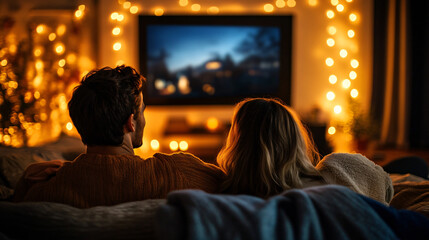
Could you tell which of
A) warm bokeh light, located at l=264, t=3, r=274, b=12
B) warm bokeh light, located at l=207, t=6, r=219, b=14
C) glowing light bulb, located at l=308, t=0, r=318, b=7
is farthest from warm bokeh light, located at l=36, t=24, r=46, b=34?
glowing light bulb, located at l=308, t=0, r=318, b=7

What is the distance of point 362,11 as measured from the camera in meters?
5.04

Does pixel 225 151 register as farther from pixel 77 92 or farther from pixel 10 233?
pixel 10 233

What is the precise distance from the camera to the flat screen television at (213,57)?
192 inches

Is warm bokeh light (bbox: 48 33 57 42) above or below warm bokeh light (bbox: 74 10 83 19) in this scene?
below

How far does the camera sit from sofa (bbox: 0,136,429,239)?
0.73 metres

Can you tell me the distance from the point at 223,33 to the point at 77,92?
3.87m

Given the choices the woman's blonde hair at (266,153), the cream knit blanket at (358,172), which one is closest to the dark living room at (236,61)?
the cream knit blanket at (358,172)

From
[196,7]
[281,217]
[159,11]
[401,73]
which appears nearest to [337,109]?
[401,73]

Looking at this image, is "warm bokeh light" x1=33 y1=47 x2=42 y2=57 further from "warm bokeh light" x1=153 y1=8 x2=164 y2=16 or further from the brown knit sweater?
the brown knit sweater

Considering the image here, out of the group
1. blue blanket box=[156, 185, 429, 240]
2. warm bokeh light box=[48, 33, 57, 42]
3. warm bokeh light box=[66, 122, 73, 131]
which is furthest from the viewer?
warm bokeh light box=[48, 33, 57, 42]

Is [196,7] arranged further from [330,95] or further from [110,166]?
[110,166]

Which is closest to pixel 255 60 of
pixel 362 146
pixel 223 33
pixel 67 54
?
pixel 223 33

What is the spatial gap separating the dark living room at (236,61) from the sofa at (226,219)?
3.75 metres

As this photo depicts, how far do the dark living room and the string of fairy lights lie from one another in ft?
0.04
